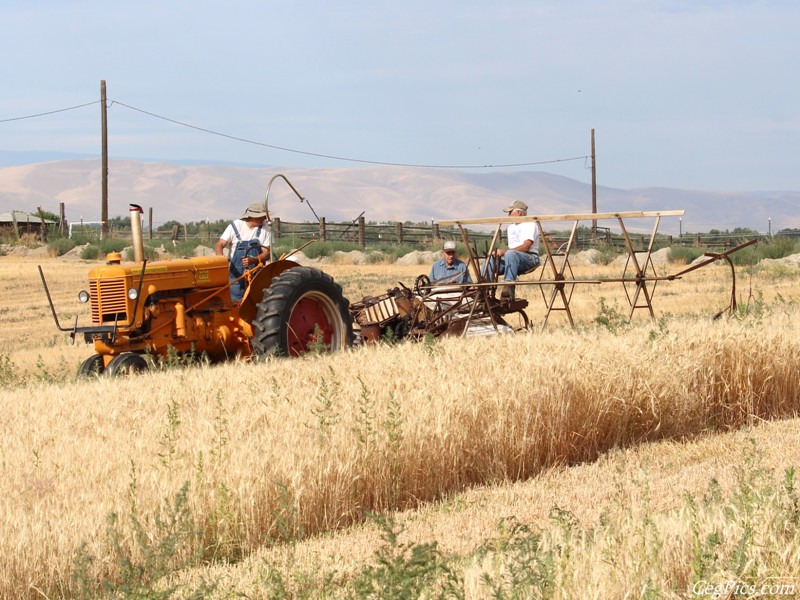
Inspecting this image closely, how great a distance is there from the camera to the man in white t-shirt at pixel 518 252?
40.6 ft

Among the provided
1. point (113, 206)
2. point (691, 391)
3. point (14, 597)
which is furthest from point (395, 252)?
point (113, 206)

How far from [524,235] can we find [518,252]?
62 cm

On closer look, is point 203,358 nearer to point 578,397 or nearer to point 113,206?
point 578,397

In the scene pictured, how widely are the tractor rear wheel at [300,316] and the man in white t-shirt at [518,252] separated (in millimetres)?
1989

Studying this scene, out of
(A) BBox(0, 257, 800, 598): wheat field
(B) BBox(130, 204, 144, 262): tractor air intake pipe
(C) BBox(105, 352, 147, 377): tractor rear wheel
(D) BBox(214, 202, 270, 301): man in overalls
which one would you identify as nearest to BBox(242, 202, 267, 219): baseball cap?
(D) BBox(214, 202, 270, 301): man in overalls

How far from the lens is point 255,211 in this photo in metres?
11.3

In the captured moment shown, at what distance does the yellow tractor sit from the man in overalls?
0.17 metres

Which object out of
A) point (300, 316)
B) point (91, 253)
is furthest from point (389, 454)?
point (91, 253)

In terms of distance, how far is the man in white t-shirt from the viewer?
12367 millimetres

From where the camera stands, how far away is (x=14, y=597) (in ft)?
15.9

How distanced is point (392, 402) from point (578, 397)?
157cm

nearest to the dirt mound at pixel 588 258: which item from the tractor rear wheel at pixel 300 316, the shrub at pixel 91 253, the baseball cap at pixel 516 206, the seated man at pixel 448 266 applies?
the shrub at pixel 91 253

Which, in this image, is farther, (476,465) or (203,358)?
(203,358)

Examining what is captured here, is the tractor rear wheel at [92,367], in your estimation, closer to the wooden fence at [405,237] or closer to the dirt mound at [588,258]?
the dirt mound at [588,258]
